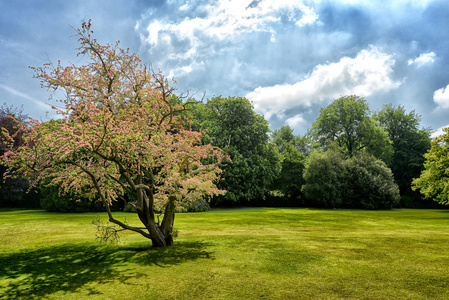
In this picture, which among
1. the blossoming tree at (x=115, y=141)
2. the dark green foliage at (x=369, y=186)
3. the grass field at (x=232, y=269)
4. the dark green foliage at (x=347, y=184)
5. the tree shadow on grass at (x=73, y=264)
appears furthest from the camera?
the dark green foliage at (x=369, y=186)

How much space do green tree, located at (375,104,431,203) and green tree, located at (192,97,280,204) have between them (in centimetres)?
2946

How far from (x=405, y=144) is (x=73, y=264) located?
62993mm

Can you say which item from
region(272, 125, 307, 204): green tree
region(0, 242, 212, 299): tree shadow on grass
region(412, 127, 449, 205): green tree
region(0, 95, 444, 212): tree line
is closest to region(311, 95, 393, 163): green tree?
region(0, 95, 444, 212): tree line

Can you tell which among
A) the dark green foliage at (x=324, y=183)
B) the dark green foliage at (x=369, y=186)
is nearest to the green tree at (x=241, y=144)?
the dark green foliage at (x=324, y=183)

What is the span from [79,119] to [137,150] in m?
2.46

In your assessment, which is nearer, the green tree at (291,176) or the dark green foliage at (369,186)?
the dark green foliage at (369,186)

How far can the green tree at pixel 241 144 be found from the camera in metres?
35.8

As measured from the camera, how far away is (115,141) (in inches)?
343

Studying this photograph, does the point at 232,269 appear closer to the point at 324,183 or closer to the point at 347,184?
the point at 324,183

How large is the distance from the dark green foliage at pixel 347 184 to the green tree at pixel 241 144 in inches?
231

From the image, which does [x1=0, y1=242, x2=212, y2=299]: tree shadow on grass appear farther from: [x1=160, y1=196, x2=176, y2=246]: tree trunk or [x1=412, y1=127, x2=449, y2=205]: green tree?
[x1=412, y1=127, x2=449, y2=205]: green tree

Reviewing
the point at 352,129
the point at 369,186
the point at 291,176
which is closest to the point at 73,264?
the point at 369,186

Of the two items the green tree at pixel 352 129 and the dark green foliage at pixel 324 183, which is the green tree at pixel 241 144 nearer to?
the dark green foliage at pixel 324 183

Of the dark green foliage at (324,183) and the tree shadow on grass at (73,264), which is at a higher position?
the dark green foliage at (324,183)
